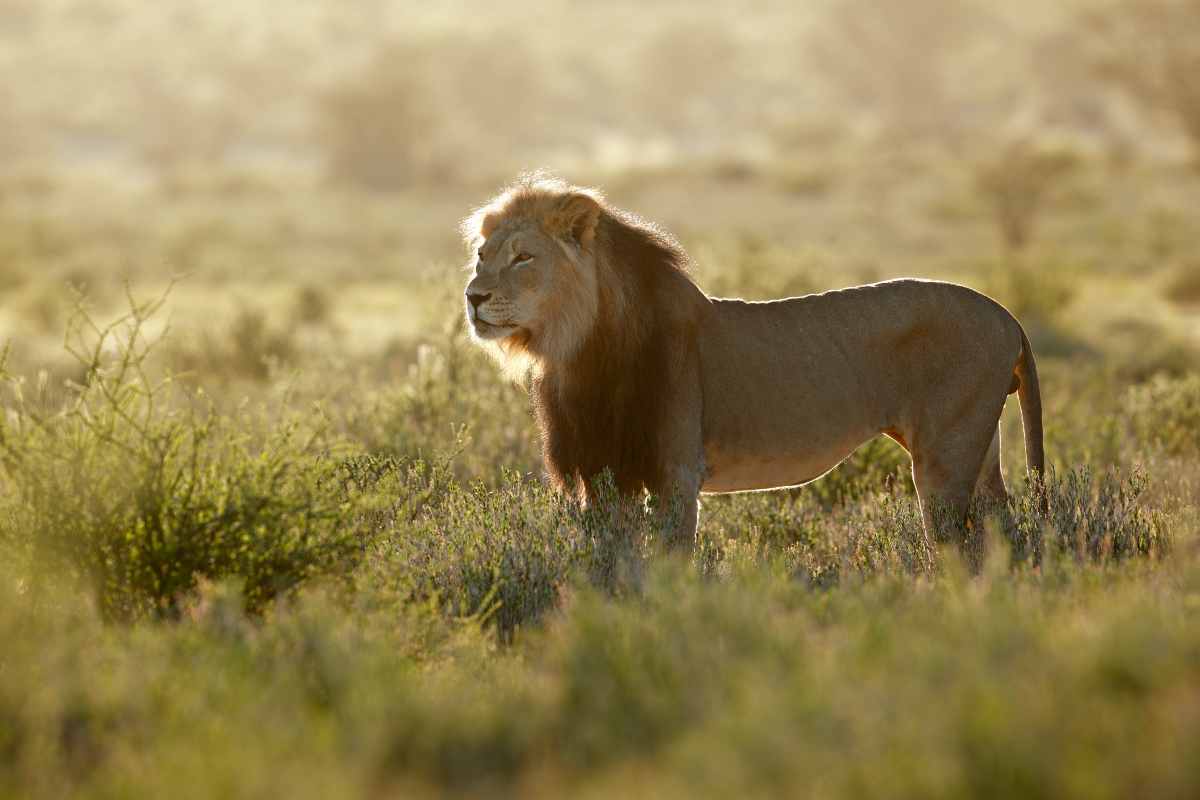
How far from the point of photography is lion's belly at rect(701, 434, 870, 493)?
6.23 meters

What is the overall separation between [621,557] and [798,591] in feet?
2.32

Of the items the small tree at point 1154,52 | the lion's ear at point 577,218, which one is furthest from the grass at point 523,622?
the small tree at point 1154,52

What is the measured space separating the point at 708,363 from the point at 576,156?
64798 millimetres

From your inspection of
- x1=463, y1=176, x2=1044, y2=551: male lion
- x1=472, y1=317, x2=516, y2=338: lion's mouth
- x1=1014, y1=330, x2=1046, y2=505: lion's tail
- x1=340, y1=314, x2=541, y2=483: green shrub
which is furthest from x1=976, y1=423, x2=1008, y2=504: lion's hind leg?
x1=340, y1=314, x2=541, y2=483: green shrub

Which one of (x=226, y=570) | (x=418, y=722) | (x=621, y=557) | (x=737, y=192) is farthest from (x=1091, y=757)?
(x=737, y=192)

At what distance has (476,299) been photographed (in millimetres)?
5910

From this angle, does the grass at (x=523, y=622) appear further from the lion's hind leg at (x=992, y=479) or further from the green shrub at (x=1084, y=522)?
the lion's hind leg at (x=992, y=479)

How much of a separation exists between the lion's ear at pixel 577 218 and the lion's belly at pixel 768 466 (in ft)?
3.46

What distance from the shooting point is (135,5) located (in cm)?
10431

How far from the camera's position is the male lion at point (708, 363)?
6004 mm

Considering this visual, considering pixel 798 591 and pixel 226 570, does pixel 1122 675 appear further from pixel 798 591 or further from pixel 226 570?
pixel 226 570

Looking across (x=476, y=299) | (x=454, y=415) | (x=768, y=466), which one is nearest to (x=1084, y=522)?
(x=768, y=466)

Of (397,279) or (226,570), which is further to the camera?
(397,279)

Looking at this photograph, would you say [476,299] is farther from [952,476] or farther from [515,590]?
[952,476]
